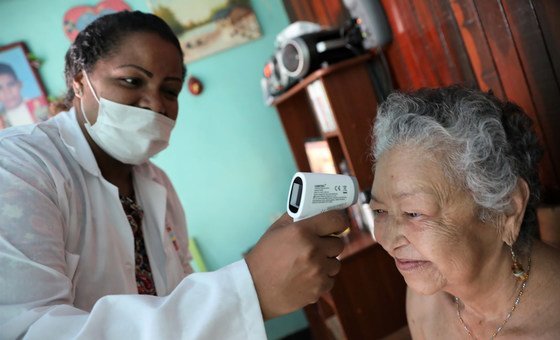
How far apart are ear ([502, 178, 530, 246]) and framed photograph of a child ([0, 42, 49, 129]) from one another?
3.13 m

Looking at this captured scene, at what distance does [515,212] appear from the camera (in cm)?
99

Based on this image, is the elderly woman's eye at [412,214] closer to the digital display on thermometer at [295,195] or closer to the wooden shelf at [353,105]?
the digital display on thermometer at [295,195]

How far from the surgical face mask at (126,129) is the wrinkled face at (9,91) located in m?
2.15

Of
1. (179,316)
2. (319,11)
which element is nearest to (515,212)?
(179,316)

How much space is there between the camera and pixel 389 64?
2086mm

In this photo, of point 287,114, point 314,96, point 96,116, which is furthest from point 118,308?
point 287,114

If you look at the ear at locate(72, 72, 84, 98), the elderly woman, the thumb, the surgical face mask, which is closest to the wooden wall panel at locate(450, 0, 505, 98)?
the elderly woman

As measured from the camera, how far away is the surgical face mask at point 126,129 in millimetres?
1315

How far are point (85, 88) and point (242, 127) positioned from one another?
1.94 m

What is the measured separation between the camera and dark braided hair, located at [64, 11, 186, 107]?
1314 mm

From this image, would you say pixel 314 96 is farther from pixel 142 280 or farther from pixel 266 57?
pixel 142 280

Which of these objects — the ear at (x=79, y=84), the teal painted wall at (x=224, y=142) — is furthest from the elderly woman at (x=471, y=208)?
the teal painted wall at (x=224, y=142)

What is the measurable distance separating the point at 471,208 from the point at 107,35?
1.23 meters

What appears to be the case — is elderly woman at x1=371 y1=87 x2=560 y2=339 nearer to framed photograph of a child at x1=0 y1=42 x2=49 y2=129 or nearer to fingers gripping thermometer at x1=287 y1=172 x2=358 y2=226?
fingers gripping thermometer at x1=287 y1=172 x2=358 y2=226
